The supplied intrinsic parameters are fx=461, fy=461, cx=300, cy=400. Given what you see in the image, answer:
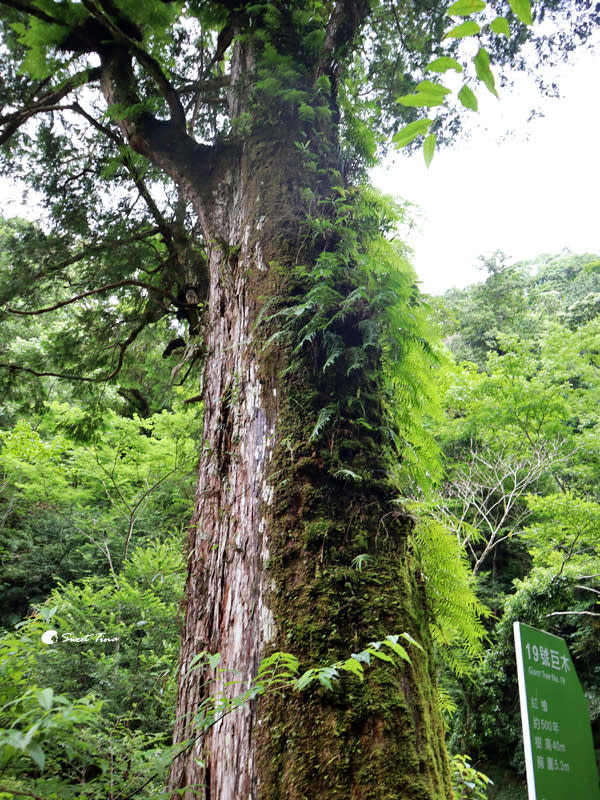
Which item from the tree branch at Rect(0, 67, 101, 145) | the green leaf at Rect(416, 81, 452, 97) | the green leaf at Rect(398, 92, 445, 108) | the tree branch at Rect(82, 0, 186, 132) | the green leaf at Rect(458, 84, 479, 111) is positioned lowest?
the green leaf at Rect(398, 92, 445, 108)

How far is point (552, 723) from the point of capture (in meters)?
2.48

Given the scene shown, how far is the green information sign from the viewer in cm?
226

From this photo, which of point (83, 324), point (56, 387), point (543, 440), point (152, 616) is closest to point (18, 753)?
point (83, 324)

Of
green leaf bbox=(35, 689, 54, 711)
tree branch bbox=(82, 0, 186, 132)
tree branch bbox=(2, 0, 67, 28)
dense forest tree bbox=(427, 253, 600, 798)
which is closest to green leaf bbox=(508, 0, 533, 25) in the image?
green leaf bbox=(35, 689, 54, 711)

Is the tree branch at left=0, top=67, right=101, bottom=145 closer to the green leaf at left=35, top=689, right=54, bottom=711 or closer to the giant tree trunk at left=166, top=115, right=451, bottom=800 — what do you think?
the giant tree trunk at left=166, top=115, right=451, bottom=800

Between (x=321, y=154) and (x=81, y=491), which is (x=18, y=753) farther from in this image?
(x=81, y=491)

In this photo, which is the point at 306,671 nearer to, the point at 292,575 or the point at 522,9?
the point at 292,575

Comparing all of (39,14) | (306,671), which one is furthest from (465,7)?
(39,14)

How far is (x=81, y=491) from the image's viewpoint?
406 inches

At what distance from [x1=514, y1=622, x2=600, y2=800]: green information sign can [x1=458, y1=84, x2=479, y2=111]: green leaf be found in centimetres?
249

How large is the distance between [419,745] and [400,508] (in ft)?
2.23

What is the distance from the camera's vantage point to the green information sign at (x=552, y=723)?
7.43 feet

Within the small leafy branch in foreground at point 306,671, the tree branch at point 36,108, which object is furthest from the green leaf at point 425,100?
the tree branch at point 36,108

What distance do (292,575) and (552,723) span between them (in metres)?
2.06
